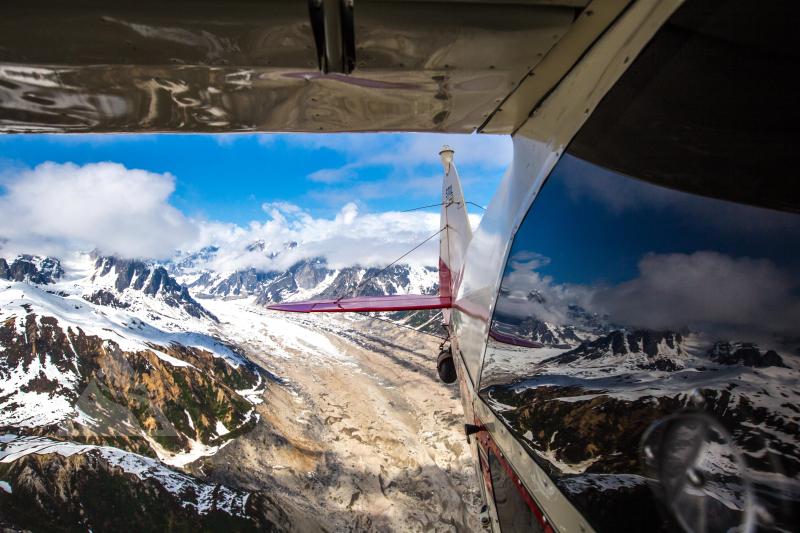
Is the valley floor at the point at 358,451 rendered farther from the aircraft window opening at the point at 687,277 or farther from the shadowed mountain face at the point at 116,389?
the aircraft window opening at the point at 687,277

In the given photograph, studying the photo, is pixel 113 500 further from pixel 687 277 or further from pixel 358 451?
pixel 687 277

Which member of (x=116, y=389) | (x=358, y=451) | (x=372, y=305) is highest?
(x=372, y=305)

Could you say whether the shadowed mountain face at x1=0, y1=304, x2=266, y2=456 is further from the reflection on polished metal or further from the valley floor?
the reflection on polished metal

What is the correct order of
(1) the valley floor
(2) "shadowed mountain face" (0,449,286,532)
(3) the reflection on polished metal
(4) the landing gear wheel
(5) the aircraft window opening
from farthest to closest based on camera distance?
(2) "shadowed mountain face" (0,449,286,532) < (1) the valley floor < (4) the landing gear wheel < (3) the reflection on polished metal < (5) the aircraft window opening

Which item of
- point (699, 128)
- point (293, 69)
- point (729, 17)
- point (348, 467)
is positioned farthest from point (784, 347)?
point (348, 467)

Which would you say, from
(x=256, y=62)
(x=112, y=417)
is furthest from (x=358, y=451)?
(x=256, y=62)

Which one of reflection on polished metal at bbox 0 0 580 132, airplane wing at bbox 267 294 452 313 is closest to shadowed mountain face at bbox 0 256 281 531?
airplane wing at bbox 267 294 452 313

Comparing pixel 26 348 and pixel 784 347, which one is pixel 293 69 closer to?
pixel 784 347
